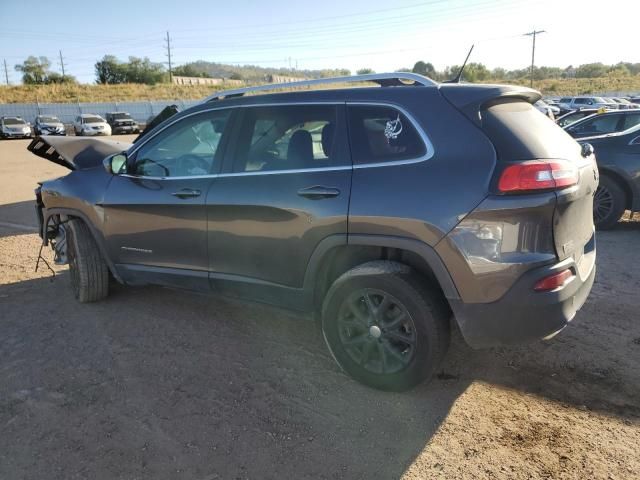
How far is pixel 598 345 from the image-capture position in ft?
11.8

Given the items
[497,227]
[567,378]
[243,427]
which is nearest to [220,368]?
[243,427]

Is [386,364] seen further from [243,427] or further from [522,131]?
[522,131]

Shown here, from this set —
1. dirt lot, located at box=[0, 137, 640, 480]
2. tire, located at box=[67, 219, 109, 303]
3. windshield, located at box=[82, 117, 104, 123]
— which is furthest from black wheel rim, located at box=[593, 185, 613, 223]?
windshield, located at box=[82, 117, 104, 123]

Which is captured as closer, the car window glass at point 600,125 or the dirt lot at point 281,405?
the dirt lot at point 281,405

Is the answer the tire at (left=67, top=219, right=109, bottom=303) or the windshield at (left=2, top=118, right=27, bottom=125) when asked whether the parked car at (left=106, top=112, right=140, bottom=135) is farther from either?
the tire at (left=67, top=219, right=109, bottom=303)

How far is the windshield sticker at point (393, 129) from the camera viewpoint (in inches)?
115

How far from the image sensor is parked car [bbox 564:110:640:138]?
8.26 m

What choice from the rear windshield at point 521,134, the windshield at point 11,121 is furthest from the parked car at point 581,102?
the windshield at point 11,121

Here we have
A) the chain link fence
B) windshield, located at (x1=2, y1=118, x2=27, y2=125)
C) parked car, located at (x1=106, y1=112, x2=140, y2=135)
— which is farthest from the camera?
the chain link fence

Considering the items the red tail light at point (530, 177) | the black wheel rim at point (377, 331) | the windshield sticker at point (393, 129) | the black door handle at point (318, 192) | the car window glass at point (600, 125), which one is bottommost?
the black wheel rim at point (377, 331)

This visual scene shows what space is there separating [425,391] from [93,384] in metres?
2.17

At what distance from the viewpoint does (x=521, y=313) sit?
8.57 ft

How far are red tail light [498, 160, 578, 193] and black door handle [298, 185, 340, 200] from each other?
0.96 meters

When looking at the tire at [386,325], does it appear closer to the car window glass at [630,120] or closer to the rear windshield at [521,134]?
the rear windshield at [521,134]
